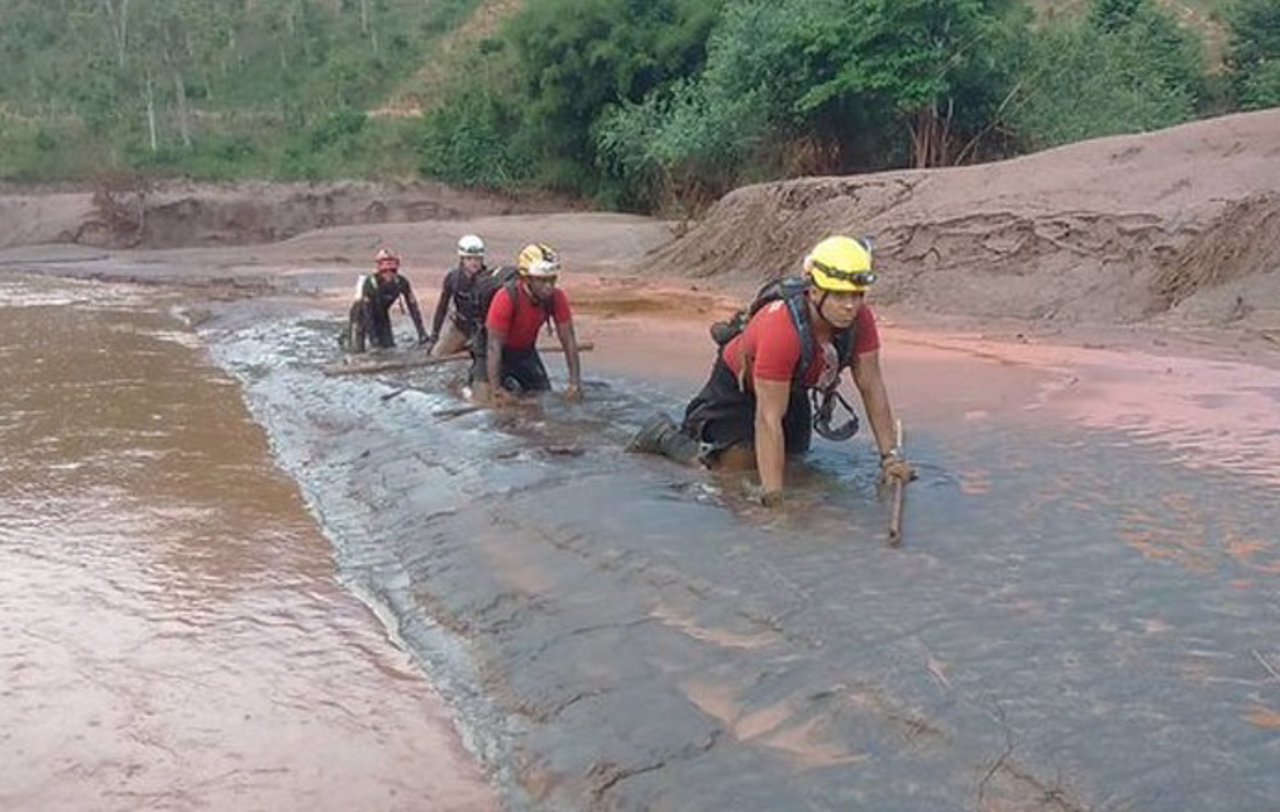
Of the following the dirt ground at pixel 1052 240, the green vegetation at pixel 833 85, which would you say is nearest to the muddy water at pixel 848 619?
the dirt ground at pixel 1052 240

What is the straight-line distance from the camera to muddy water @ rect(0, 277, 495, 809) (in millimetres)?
4754

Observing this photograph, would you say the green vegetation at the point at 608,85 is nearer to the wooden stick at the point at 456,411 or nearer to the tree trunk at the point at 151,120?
the tree trunk at the point at 151,120

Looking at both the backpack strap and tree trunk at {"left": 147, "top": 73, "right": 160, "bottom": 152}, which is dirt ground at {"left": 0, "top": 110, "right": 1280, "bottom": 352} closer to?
the backpack strap

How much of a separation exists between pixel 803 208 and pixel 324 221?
2197cm

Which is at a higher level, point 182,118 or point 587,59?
point 587,59

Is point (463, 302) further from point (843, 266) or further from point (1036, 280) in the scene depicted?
point (1036, 280)

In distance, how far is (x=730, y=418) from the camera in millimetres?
8055

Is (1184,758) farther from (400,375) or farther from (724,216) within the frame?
(724,216)

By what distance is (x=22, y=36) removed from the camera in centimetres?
5703

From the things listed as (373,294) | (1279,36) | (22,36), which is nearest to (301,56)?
(22,36)

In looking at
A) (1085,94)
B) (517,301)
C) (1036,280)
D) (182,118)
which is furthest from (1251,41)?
(517,301)

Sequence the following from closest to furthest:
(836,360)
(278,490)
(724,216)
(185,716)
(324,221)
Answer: (185,716) → (836,360) → (278,490) → (724,216) → (324,221)

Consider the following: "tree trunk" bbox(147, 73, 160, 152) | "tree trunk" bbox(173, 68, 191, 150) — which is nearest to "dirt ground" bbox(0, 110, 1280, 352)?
"tree trunk" bbox(147, 73, 160, 152)

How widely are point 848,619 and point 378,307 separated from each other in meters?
9.93
